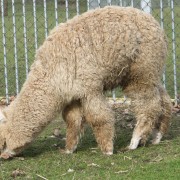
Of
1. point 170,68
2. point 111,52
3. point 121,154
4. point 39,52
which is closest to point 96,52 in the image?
point 111,52

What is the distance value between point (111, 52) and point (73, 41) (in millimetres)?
428

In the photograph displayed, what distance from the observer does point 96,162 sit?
711cm

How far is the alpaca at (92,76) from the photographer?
729 cm

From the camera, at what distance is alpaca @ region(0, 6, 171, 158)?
7289 millimetres

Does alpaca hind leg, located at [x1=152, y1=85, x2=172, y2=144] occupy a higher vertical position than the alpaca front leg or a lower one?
higher

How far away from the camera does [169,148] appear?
7.61m

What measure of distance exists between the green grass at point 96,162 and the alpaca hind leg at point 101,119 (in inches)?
5.1

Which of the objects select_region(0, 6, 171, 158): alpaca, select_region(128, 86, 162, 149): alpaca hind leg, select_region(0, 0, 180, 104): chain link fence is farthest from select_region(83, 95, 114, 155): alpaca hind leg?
select_region(0, 0, 180, 104): chain link fence

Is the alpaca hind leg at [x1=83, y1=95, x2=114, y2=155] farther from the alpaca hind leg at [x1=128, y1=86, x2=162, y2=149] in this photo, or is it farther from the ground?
the alpaca hind leg at [x1=128, y1=86, x2=162, y2=149]

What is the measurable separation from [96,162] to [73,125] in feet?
2.41

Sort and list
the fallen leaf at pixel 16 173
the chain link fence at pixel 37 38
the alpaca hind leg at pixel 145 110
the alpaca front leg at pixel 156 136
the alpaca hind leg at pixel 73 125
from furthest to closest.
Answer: the chain link fence at pixel 37 38 < the alpaca front leg at pixel 156 136 < the alpaca hind leg at pixel 145 110 < the alpaca hind leg at pixel 73 125 < the fallen leaf at pixel 16 173

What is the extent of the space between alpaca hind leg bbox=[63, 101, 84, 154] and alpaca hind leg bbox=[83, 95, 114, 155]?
194 mm

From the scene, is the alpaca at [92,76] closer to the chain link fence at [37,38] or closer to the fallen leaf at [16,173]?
the fallen leaf at [16,173]

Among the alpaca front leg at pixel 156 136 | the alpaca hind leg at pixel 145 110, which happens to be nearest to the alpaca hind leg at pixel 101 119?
the alpaca hind leg at pixel 145 110
